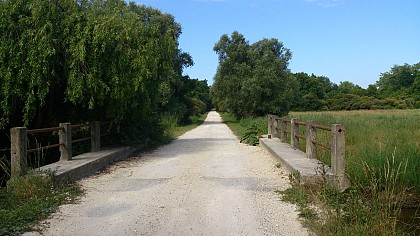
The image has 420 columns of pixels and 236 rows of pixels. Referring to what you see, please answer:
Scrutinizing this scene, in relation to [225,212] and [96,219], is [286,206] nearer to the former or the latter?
[225,212]

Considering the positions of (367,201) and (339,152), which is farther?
(339,152)

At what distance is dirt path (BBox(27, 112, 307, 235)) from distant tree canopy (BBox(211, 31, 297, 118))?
103ft

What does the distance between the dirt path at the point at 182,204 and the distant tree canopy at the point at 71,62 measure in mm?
2891

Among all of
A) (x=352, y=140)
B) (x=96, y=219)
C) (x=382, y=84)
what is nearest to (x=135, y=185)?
(x=96, y=219)

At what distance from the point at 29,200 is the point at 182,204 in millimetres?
2644

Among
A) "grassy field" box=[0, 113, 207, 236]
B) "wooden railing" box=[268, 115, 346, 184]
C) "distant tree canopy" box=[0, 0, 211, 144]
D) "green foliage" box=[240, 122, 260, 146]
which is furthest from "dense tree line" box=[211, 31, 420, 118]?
"grassy field" box=[0, 113, 207, 236]

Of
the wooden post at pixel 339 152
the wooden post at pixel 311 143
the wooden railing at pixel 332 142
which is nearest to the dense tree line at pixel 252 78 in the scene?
the wooden railing at pixel 332 142

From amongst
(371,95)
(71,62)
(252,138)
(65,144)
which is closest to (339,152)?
(65,144)

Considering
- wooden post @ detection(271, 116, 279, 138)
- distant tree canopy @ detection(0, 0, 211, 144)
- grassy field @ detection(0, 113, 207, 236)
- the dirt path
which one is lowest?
the dirt path

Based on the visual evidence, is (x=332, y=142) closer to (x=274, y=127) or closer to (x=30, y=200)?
(x=30, y=200)

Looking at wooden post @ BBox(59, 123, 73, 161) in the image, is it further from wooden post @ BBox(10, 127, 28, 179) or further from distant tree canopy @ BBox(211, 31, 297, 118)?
distant tree canopy @ BBox(211, 31, 297, 118)

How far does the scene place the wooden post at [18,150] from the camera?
7.93 meters

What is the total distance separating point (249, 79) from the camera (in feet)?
139

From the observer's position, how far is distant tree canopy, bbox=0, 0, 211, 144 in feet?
37.8
